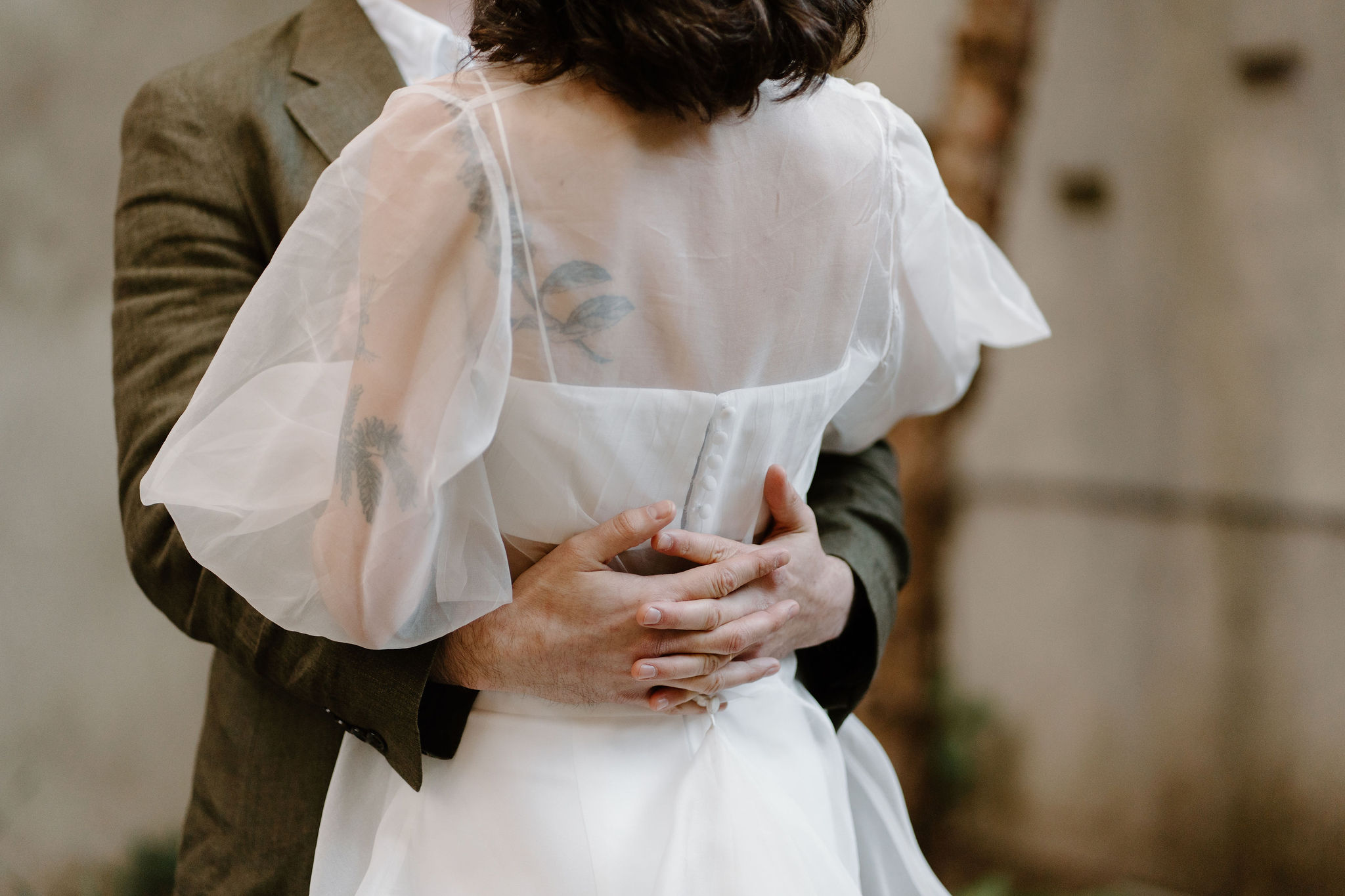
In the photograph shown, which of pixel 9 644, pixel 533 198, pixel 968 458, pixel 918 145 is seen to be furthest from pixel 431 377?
pixel 968 458

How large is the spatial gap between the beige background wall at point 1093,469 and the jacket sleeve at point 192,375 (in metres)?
1.13

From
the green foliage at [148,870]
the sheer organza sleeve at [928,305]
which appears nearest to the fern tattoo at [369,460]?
the sheer organza sleeve at [928,305]

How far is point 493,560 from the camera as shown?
2.47 feet

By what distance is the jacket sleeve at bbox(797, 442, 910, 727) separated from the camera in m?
1.10

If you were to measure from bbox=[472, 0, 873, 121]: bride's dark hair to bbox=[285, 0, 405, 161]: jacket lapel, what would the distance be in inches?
18.4

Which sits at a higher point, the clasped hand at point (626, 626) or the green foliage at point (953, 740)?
the clasped hand at point (626, 626)

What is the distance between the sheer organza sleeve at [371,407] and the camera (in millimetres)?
670

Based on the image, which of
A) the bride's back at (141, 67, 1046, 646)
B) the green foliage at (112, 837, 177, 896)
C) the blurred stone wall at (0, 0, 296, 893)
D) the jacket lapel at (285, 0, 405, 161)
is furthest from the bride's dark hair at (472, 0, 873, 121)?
the green foliage at (112, 837, 177, 896)

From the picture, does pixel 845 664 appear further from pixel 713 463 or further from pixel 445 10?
pixel 445 10

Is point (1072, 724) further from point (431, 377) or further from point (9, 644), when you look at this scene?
point (9, 644)

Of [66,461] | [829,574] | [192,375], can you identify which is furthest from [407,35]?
[66,461]

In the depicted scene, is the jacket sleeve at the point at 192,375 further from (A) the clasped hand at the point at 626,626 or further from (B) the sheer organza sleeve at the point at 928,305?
(B) the sheer organza sleeve at the point at 928,305

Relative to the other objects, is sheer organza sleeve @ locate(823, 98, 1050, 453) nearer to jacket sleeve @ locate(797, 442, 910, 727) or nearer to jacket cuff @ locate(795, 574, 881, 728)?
jacket sleeve @ locate(797, 442, 910, 727)

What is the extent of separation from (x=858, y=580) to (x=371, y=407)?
601mm
